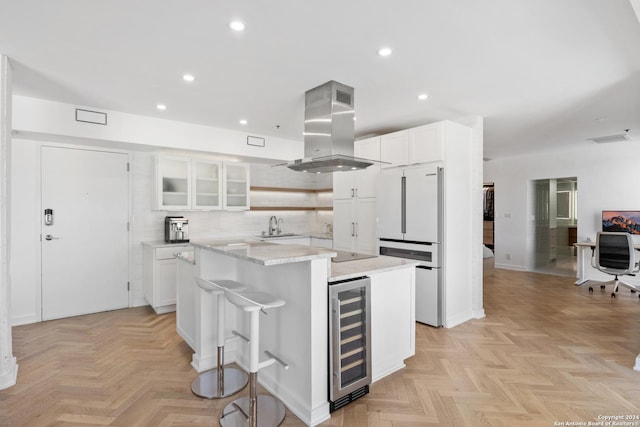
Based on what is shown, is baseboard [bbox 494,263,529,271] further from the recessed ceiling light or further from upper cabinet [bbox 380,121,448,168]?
the recessed ceiling light

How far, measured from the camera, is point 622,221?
5.76 metres

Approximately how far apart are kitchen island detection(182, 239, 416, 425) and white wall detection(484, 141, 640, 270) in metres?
5.40

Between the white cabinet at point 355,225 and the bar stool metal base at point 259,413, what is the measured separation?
8.57 ft

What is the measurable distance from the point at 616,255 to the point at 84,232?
7460 millimetres

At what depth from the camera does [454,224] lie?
389 cm

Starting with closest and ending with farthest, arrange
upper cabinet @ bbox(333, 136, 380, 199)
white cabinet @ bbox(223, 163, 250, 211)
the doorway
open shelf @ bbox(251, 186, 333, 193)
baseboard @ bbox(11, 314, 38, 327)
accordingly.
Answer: baseboard @ bbox(11, 314, 38, 327)
upper cabinet @ bbox(333, 136, 380, 199)
white cabinet @ bbox(223, 163, 250, 211)
open shelf @ bbox(251, 186, 333, 193)
the doorway

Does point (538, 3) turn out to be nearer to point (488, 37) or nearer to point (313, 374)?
point (488, 37)

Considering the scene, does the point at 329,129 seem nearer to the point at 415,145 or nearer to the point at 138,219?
the point at 415,145

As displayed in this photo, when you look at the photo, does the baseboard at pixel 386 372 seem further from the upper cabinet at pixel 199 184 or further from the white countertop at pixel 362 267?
the upper cabinet at pixel 199 184

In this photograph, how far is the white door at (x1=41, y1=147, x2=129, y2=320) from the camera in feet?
13.3

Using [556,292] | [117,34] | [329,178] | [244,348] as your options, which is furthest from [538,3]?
[556,292]

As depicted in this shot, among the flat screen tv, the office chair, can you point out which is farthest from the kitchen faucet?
the flat screen tv

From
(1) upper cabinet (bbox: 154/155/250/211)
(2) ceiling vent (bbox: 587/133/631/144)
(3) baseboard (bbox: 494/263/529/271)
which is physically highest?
(2) ceiling vent (bbox: 587/133/631/144)

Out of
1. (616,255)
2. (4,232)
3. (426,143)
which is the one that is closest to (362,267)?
(426,143)
